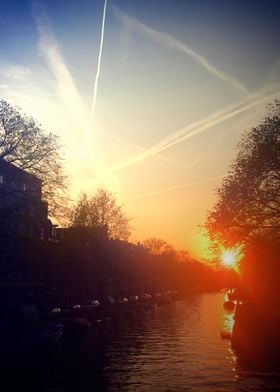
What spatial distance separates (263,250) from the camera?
5859 cm

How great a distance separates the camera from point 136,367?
35125mm

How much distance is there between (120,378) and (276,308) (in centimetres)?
2717

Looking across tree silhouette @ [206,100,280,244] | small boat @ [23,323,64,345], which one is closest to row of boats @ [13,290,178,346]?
small boat @ [23,323,64,345]

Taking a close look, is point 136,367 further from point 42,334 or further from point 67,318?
point 67,318

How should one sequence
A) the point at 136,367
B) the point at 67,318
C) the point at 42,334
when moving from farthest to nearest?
1. the point at 67,318
2. the point at 42,334
3. the point at 136,367

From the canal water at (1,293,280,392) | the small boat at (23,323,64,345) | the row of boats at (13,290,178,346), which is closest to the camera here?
the canal water at (1,293,280,392)

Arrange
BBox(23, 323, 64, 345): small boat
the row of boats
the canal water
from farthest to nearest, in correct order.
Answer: the row of boats < BBox(23, 323, 64, 345): small boat < the canal water

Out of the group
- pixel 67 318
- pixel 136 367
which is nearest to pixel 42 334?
pixel 136 367

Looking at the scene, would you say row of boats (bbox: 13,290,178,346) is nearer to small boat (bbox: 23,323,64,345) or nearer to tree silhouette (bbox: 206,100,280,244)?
small boat (bbox: 23,323,64,345)

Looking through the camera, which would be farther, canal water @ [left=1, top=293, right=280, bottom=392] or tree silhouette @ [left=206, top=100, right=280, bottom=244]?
tree silhouette @ [left=206, top=100, right=280, bottom=244]

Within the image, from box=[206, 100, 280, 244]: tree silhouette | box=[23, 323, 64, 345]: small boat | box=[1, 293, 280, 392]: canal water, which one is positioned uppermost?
box=[206, 100, 280, 244]: tree silhouette

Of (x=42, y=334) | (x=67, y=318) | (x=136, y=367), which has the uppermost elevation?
(x=67, y=318)

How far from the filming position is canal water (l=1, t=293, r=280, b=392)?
29.4 metres

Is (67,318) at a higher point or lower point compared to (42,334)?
higher
